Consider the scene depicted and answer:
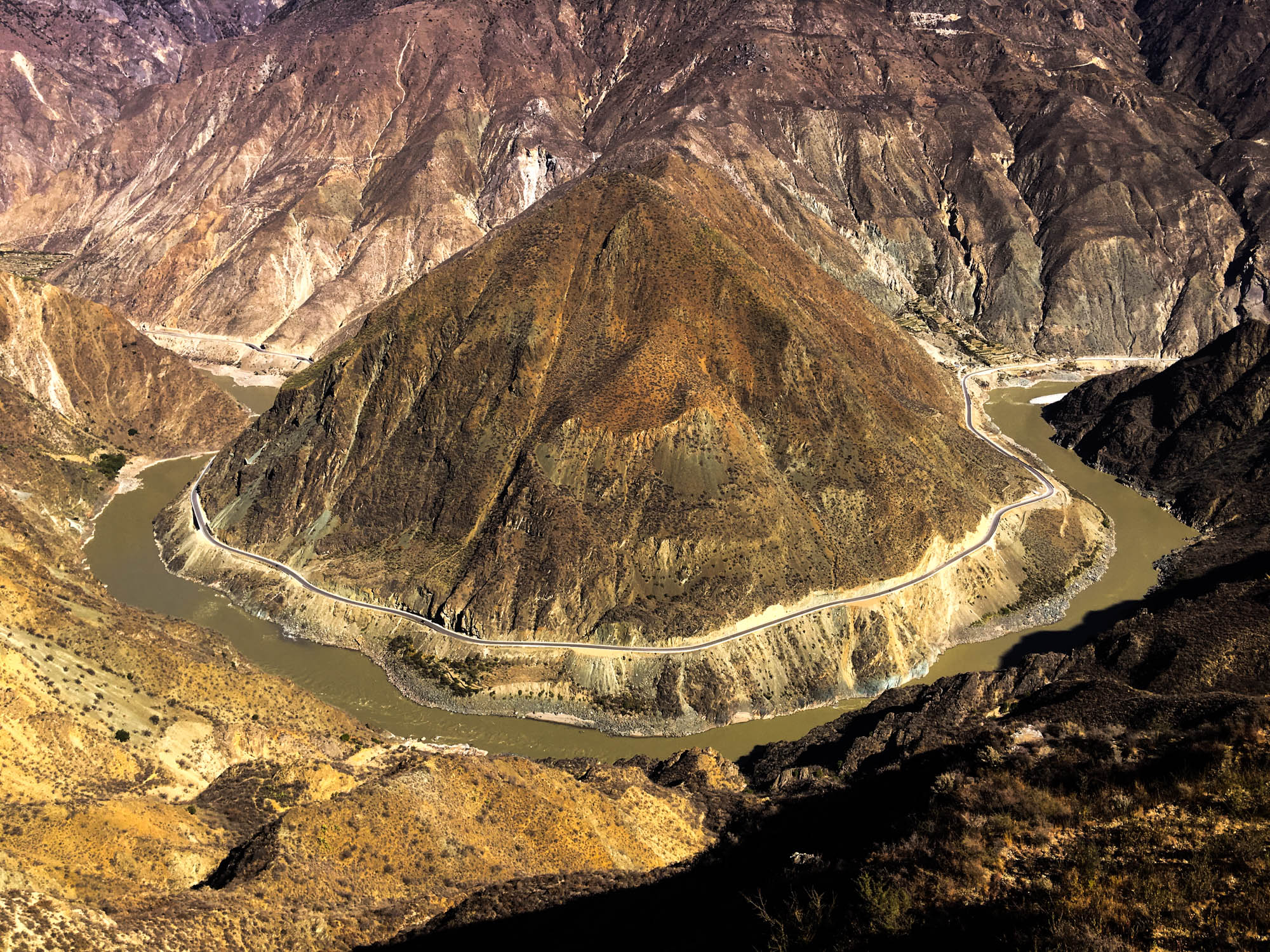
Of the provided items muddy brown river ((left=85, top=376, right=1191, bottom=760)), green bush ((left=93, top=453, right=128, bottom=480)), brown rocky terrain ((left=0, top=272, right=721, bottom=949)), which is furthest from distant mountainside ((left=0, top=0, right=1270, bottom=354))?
brown rocky terrain ((left=0, top=272, right=721, bottom=949))

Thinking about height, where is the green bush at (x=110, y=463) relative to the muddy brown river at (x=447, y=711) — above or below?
above

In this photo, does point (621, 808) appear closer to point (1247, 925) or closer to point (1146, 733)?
point (1146, 733)

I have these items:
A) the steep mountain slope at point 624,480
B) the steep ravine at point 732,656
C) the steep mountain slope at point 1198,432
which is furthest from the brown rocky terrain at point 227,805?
the steep mountain slope at point 1198,432

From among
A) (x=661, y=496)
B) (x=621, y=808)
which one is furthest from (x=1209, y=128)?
(x=621, y=808)

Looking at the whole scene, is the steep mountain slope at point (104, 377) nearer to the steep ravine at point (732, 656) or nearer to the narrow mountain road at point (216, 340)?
the narrow mountain road at point (216, 340)

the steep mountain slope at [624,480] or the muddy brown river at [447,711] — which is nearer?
the muddy brown river at [447,711]
